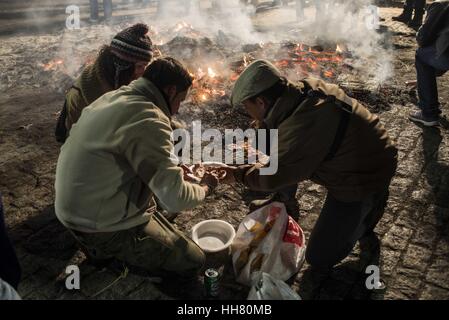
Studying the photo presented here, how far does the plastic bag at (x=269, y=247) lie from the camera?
4070 millimetres

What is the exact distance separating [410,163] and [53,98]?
755 cm

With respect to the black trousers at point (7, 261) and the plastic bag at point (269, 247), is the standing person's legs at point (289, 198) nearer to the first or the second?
the plastic bag at point (269, 247)

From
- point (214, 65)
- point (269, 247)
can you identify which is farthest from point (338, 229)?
Result: point (214, 65)

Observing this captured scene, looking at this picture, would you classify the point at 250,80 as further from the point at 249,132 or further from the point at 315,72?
the point at 315,72

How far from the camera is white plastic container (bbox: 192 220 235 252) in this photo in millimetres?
4586

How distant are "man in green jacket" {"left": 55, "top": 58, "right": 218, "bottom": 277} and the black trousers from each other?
507 mm

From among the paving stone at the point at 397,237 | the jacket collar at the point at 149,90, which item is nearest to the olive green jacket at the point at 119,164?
the jacket collar at the point at 149,90

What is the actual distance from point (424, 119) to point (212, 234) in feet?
16.1

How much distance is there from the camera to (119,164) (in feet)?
11.5
